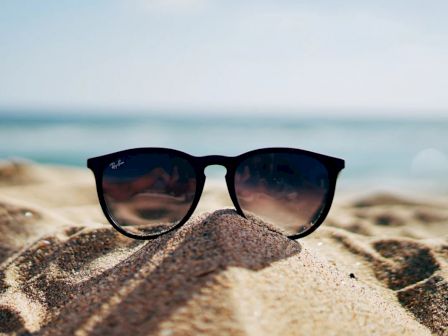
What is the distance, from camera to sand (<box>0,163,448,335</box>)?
4.35 feet

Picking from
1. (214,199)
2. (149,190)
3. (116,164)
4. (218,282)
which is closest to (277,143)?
(214,199)

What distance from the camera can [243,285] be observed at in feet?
4.59

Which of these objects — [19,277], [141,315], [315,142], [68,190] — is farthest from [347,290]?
[315,142]

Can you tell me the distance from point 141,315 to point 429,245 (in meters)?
1.95

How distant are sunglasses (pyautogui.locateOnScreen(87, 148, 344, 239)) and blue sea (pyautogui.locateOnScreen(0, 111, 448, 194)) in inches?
238

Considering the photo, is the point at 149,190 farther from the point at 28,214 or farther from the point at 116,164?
the point at 28,214

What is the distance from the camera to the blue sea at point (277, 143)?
35.1 feet

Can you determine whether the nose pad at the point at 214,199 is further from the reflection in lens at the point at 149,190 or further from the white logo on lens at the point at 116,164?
the white logo on lens at the point at 116,164

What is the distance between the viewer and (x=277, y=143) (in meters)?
22.1

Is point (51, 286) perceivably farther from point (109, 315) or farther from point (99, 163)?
point (109, 315)

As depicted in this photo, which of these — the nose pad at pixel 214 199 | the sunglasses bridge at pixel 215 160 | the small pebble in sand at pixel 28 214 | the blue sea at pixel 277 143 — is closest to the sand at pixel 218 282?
the small pebble in sand at pixel 28 214

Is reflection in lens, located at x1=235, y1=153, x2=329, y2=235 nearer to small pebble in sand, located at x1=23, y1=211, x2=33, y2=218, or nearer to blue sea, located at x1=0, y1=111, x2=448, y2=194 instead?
small pebble in sand, located at x1=23, y1=211, x2=33, y2=218

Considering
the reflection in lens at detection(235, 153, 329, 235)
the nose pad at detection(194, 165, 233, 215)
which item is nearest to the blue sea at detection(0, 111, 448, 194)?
the nose pad at detection(194, 165, 233, 215)

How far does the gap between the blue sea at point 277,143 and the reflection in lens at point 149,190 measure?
6.23 m
